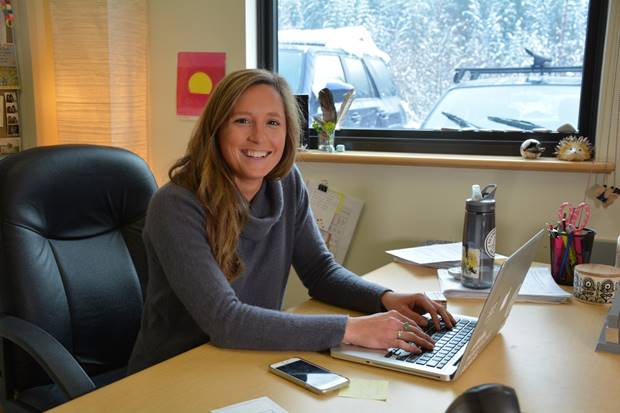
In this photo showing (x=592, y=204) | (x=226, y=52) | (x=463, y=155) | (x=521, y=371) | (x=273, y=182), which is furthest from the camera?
(x=226, y=52)

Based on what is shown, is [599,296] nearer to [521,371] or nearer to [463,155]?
[521,371]

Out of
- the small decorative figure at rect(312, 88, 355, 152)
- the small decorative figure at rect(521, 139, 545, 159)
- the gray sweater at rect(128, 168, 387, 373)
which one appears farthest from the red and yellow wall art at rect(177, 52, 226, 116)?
the small decorative figure at rect(521, 139, 545, 159)

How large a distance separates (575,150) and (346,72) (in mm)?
877

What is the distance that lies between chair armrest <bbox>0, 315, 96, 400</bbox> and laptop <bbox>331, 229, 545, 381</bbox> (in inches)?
19.0

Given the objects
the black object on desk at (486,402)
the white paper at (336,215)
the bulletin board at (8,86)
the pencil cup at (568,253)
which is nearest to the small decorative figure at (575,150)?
the pencil cup at (568,253)

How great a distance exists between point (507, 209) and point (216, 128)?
3.69 ft

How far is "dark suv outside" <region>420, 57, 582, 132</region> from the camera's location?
2203mm

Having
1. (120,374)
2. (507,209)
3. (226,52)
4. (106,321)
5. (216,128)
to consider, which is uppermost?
(226,52)

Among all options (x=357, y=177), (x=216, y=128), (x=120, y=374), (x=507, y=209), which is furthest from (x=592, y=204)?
(x=120, y=374)

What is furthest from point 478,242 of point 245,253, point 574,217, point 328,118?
point 328,118

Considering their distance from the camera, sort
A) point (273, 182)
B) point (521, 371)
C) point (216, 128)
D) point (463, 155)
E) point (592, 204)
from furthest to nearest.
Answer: point (463, 155)
point (592, 204)
point (273, 182)
point (216, 128)
point (521, 371)

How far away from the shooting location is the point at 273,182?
1.52 metres

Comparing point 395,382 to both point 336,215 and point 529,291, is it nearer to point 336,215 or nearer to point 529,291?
point 529,291

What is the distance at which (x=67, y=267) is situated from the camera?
4.95 feet
